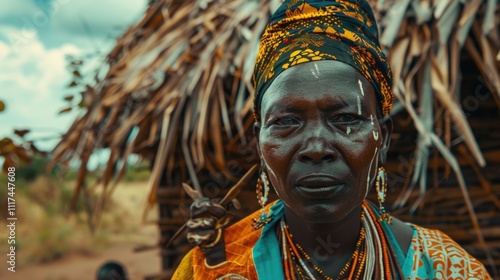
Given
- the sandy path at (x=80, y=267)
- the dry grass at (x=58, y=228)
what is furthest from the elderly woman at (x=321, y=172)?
the dry grass at (x=58, y=228)

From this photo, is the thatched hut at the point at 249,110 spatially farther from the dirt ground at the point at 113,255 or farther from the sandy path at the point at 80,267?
the sandy path at the point at 80,267

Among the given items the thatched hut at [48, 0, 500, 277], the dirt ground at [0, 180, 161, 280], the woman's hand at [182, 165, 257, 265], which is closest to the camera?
the woman's hand at [182, 165, 257, 265]

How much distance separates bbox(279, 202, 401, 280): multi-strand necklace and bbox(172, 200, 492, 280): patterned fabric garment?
0.9 inches

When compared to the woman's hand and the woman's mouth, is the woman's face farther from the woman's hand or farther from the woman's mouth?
the woman's hand

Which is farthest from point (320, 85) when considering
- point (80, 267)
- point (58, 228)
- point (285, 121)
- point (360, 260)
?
point (58, 228)

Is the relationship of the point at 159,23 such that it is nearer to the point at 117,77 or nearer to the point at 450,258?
the point at 117,77

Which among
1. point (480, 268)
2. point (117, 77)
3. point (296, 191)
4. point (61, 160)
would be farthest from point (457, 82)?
point (61, 160)

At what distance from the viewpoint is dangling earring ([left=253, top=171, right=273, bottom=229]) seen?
1.64 m

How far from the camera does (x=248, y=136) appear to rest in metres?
3.40

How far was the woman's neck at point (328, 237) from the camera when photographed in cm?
158

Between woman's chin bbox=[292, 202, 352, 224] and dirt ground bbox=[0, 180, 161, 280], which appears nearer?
woman's chin bbox=[292, 202, 352, 224]

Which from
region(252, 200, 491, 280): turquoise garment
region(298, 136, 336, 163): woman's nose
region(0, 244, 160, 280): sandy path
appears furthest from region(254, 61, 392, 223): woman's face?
region(0, 244, 160, 280): sandy path

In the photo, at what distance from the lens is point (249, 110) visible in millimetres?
3172

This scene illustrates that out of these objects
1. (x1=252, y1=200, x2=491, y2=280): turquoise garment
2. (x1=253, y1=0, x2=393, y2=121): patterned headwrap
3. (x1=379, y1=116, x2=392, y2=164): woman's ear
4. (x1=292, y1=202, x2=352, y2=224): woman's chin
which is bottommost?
(x1=252, y1=200, x2=491, y2=280): turquoise garment
